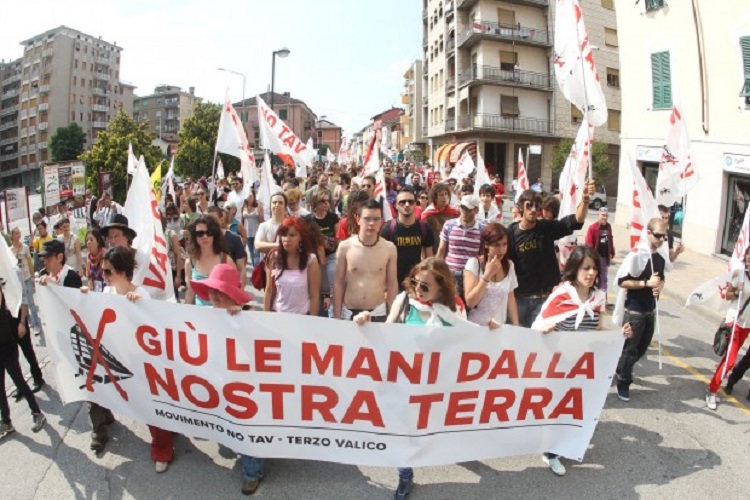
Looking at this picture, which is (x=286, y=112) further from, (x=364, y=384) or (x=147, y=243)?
(x=364, y=384)

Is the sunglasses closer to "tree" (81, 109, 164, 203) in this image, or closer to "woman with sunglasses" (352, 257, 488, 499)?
"woman with sunglasses" (352, 257, 488, 499)

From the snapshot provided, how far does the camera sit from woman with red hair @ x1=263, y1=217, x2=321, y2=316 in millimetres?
4180

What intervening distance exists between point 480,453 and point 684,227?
1427 cm

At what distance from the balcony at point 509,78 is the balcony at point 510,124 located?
2248 mm

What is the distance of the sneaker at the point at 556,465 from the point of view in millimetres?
3747

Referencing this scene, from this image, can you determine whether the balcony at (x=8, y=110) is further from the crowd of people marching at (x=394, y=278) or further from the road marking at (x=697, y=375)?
the road marking at (x=697, y=375)

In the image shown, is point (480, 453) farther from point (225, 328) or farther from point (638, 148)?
point (638, 148)

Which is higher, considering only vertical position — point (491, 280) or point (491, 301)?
point (491, 280)

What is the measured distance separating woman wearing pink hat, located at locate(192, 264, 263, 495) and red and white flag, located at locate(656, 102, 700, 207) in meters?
5.58

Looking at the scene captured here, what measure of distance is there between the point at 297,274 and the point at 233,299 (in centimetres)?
74

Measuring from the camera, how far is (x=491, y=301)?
4.18 metres

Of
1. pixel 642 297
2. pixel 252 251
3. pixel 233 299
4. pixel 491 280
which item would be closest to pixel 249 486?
pixel 233 299

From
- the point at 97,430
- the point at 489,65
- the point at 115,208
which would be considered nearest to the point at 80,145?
the point at 489,65

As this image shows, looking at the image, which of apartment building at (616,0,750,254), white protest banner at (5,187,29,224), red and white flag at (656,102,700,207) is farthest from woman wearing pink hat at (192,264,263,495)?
apartment building at (616,0,750,254)
